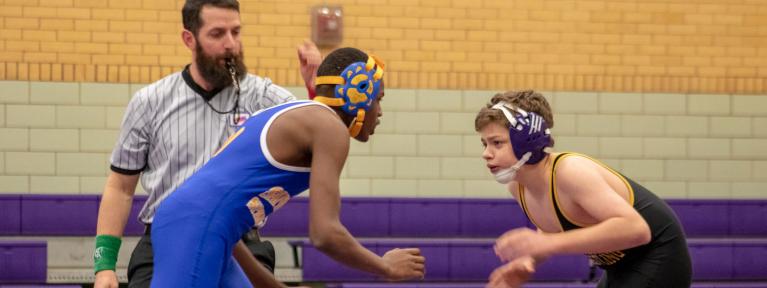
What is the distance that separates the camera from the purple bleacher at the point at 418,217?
373 inches

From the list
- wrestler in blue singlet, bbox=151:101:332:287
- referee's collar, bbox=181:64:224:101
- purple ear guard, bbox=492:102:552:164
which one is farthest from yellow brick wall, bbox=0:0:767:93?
wrestler in blue singlet, bbox=151:101:332:287

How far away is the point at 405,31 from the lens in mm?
9891

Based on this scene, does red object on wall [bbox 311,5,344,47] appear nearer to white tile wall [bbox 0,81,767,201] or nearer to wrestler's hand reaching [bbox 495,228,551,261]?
white tile wall [bbox 0,81,767,201]

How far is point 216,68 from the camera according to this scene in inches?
176

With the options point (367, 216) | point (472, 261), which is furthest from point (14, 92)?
point (472, 261)

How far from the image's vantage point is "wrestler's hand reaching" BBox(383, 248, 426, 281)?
3.57 meters

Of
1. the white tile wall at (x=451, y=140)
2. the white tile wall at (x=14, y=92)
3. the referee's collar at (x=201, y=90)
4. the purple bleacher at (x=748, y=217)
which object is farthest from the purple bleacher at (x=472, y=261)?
the referee's collar at (x=201, y=90)

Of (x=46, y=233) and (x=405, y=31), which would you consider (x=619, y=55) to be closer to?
(x=405, y=31)

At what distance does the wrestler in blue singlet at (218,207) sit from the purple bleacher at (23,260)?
4822 mm

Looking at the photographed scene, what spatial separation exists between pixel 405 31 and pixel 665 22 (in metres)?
2.39

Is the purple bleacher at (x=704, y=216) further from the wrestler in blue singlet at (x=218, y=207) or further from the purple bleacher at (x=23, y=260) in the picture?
the wrestler in blue singlet at (x=218, y=207)

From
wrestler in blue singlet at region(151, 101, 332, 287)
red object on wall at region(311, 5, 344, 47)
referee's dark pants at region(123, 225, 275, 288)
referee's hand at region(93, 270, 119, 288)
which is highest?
red object on wall at region(311, 5, 344, 47)

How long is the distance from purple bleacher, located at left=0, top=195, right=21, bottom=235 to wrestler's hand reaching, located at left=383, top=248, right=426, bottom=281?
5955mm

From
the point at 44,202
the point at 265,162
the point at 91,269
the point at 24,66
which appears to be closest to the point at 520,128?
the point at 265,162
